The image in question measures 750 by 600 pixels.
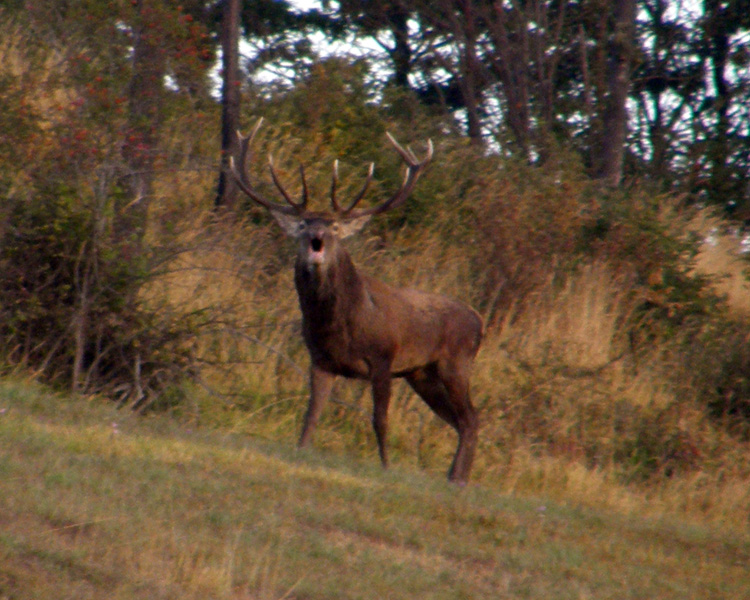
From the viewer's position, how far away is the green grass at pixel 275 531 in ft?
17.9

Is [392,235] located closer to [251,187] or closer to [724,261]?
[251,187]

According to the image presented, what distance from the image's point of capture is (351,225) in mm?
9883

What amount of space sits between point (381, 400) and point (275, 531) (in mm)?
3417

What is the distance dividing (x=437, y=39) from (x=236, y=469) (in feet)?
56.6

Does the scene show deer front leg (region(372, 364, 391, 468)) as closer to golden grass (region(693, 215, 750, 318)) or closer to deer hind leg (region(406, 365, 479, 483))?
deer hind leg (region(406, 365, 479, 483))

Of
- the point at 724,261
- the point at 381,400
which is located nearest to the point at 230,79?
the point at 381,400

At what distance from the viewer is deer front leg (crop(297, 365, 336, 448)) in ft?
31.1

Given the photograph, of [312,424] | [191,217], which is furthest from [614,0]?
[312,424]

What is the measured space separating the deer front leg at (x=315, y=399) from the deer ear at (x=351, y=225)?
1099 millimetres

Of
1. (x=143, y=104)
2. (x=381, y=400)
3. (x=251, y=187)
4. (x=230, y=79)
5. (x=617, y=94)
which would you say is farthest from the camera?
(x=617, y=94)

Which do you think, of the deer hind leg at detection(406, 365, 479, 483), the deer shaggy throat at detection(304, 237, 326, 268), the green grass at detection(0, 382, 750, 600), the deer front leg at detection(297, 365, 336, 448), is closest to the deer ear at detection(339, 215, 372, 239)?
the deer shaggy throat at detection(304, 237, 326, 268)

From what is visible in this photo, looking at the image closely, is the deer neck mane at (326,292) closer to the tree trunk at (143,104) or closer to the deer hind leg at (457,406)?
the deer hind leg at (457,406)

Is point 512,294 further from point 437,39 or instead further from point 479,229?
point 437,39

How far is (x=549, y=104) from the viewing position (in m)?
21.7
